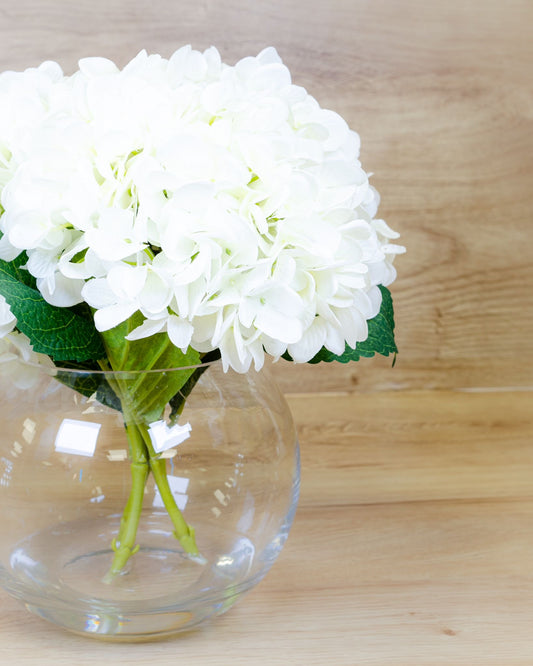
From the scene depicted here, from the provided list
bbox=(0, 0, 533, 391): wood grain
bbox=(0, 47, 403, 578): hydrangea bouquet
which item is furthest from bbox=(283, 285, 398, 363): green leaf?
bbox=(0, 0, 533, 391): wood grain

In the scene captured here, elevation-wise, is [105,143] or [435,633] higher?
[105,143]

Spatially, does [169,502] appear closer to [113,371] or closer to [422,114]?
[113,371]

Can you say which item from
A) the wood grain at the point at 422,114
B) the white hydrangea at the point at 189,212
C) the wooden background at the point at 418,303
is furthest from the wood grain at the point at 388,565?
the white hydrangea at the point at 189,212

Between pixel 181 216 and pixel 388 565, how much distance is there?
415 millimetres

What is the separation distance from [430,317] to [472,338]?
7 cm

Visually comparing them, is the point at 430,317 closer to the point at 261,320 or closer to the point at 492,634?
the point at 492,634

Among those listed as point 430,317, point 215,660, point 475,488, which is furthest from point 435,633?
point 430,317

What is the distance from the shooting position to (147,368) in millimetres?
568

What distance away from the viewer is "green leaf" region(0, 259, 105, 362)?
52 centimetres

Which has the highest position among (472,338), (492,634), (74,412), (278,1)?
(278,1)

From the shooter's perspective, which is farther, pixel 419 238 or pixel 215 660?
pixel 419 238

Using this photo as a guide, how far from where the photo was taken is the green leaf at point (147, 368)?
1.83 ft

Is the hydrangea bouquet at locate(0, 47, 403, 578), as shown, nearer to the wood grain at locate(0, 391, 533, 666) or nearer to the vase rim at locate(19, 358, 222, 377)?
the vase rim at locate(19, 358, 222, 377)

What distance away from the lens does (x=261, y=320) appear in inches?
19.0
